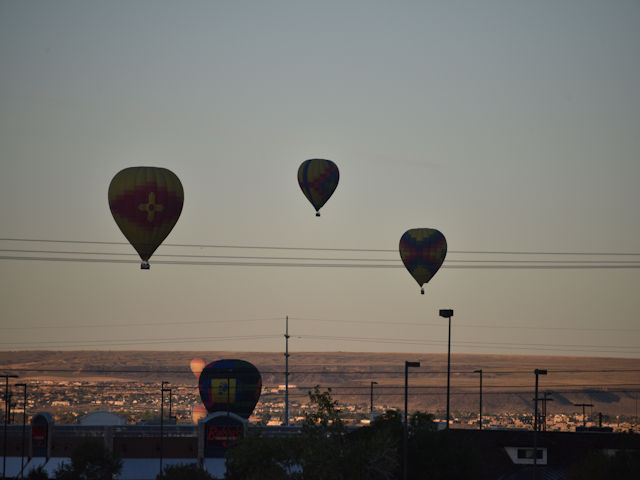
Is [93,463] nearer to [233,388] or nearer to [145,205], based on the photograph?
[145,205]

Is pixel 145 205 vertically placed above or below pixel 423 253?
above

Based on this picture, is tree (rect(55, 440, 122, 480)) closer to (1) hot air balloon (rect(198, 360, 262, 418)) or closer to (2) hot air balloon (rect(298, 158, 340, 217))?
(2) hot air balloon (rect(298, 158, 340, 217))

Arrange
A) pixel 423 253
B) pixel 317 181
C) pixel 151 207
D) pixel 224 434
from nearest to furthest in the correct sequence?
pixel 151 207, pixel 224 434, pixel 317 181, pixel 423 253

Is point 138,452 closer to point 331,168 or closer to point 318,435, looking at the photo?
point 331,168

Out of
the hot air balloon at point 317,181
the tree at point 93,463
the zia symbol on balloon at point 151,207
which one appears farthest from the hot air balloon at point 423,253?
the tree at point 93,463

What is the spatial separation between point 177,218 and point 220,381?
45.9m

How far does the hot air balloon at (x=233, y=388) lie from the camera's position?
140000 millimetres

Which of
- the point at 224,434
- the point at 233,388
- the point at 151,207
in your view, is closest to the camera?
the point at 151,207

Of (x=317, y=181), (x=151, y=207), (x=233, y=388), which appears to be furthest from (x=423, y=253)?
(x=151, y=207)

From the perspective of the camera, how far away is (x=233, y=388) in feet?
458

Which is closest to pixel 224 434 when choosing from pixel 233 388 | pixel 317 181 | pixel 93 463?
pixel 93 463

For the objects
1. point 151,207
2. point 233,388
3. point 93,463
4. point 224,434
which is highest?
point 151,207

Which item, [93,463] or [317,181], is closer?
[93,463]

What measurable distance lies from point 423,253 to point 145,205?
37.4 m
